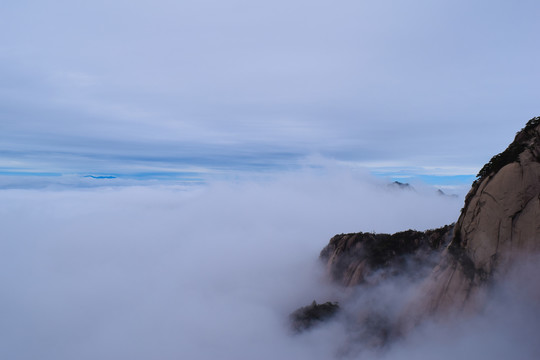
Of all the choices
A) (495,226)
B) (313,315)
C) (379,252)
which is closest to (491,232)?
(495,226)

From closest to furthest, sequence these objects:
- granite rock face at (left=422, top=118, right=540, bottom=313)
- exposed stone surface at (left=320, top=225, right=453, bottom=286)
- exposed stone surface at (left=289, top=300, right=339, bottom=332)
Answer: granite rock face at (left=422, top=118, right=540, bottom=313) < exposed stone surface at (left=320, top=225, right=453, bottom=286) < exposed stone surface at (left=289, top=300, right=339, bottom=332)

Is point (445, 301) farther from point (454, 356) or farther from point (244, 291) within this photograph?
point (244, 291)

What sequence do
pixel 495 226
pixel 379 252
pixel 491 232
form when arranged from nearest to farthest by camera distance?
pixel 495 226, pixel 491 232, pixel 379 252

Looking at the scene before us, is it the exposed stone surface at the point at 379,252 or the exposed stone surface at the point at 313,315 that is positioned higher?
the exposed stone surface at the point at 379,252

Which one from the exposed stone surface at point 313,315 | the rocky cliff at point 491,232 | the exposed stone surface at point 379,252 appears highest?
the rocky cliff at point 491,232

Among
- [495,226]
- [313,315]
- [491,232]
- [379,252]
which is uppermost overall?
[495,226]

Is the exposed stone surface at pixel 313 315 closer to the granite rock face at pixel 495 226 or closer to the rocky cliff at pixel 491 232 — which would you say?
the rocky cliff at pixel 491 232

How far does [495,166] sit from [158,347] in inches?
3834

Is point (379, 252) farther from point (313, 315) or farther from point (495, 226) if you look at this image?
point (495, 226)

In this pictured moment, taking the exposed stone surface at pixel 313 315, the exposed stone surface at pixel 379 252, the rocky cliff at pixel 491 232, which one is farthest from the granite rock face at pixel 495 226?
the exposed stone surface at pixel 313 315

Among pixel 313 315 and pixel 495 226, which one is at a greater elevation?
pixel 495 226

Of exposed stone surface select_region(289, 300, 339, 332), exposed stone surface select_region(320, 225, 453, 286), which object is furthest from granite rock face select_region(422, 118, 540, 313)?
exposed stone surface select_region(289, 300, 339, 332)

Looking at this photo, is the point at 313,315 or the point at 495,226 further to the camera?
the point at 313,315

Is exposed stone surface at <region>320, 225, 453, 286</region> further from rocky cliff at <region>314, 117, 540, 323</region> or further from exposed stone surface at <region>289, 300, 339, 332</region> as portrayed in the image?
rocky cliff at <region>314, 117, 540, 323</region>
